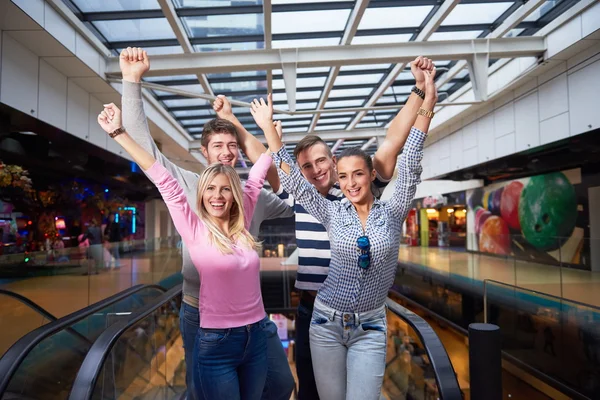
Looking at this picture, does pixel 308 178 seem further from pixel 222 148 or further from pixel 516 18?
pixel 516 18

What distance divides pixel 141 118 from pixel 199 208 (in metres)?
0.49

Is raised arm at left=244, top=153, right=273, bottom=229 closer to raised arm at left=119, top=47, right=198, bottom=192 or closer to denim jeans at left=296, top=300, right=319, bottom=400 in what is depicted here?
raised arm at left=119, top=47, right=198, bottom=192

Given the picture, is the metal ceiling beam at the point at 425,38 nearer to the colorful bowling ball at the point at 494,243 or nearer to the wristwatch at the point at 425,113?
the colorful bowling ball at the point at 494,243

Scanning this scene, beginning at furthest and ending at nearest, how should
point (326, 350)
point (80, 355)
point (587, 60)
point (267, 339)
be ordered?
point (587, 60) → point (80, 355) → point (267, 339) → point (326, 350)

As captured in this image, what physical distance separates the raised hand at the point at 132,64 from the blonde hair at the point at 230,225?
535 millimetres

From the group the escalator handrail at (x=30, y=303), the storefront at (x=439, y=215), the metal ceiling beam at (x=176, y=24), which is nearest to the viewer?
the escalator handrail at (x=30, y=303)

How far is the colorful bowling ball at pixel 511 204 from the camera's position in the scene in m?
12.1

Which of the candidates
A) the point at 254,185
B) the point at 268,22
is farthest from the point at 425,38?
the point at 254,185

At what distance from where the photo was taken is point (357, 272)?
1644 mm

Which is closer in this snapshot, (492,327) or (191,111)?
(492,327)

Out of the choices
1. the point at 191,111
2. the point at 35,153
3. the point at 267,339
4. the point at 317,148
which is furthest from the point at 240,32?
the point at 267,339

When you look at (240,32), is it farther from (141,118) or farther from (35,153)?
(141,118)

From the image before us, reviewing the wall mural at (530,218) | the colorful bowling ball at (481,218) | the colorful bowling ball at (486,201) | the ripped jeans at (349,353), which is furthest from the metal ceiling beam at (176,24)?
the colorful bowling ball at (481,218)

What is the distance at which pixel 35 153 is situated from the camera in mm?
8375
